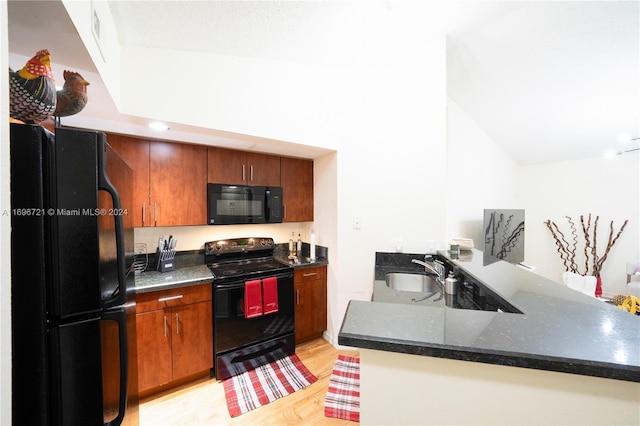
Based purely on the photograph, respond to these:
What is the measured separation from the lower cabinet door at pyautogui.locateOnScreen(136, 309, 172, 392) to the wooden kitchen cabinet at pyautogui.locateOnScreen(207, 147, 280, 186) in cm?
121

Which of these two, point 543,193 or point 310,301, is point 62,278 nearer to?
point 310,301

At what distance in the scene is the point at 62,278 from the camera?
25.5 inches

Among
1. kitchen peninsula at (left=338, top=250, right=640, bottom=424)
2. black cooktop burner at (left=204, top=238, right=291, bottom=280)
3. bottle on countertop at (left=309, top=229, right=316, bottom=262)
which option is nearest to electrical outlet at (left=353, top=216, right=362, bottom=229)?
bottle on countertop at (left=309, top=229, right=316, bottom=262)

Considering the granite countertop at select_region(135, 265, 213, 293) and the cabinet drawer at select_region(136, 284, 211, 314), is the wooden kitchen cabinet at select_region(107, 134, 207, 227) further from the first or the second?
the cabinet drawer at select_region(136, 284, 211, 314)

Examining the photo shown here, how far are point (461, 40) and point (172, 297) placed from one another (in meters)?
3.24

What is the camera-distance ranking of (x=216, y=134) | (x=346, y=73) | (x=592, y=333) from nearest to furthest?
(x=592, y=333) → (x=216, y=134) → (x=346, y=73)

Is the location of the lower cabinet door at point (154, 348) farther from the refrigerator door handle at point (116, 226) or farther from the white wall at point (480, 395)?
the white wall at point (480, 395)

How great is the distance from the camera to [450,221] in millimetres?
3035

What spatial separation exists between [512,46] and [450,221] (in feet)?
6.19

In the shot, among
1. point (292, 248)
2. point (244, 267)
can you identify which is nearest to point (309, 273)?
point (292, 248)

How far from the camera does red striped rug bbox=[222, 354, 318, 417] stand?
1726 mm

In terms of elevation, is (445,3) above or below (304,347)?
above

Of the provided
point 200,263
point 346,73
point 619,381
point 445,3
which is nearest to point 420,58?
point 445,3

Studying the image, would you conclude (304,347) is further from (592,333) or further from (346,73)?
(346,73)
